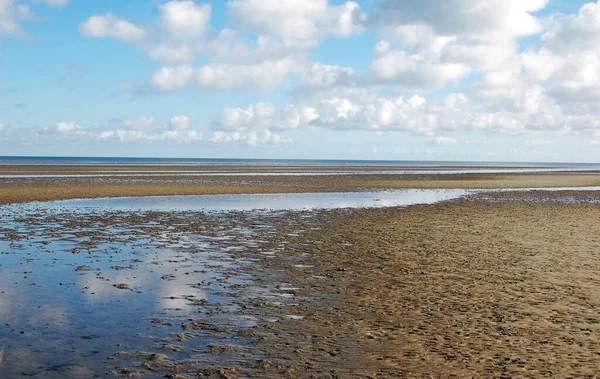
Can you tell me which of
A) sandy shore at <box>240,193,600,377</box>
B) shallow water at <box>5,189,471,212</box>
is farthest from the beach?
shallow water at <box>5,189,471,212</box>

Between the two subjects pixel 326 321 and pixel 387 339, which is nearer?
pixel 387 339

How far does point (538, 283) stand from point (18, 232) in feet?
64.0

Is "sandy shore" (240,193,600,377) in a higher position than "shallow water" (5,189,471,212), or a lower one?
lower

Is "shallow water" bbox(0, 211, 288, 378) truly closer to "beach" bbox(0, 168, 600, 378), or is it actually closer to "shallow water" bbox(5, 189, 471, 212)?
"beach" bbox(0, 168, 600, 378)

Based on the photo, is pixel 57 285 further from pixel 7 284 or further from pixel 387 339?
pixel 387 339

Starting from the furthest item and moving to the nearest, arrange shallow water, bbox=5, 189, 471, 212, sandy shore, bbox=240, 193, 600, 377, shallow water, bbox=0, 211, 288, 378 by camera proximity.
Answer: shallow water, bbox=5, 189, 471, 212 < shallow water, bbox=0, 211, 288, 378 < sandy shore, bbox=240, 193, 600, 377

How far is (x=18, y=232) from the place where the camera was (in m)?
22.8

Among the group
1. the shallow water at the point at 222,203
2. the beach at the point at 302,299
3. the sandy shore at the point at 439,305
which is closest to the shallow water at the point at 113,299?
the beach at the point at 302,299

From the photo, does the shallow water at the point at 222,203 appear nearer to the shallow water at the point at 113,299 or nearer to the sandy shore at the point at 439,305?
the shallow water at the point at 113,299

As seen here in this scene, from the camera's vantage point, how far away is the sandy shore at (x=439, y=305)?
8.63m

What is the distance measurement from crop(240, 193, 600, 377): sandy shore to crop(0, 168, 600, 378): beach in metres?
0.05

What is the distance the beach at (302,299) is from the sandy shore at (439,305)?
45 mm

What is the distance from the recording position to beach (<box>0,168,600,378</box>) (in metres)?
8.69

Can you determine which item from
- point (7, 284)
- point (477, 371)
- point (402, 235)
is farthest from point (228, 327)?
point (402, 235)
